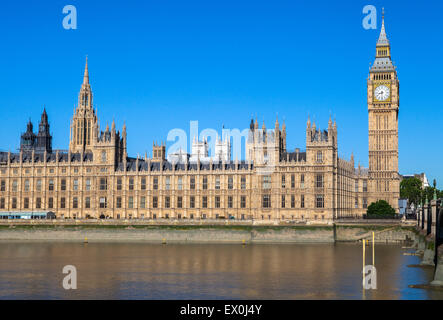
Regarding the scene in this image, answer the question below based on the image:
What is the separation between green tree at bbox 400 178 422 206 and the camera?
166500mm

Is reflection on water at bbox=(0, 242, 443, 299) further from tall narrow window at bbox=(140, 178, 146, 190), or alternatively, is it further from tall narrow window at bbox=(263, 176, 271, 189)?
tall narrow window at bbox=(140, 178, 146, 190)

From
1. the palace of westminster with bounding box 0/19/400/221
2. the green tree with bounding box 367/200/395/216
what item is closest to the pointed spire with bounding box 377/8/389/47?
the palace of westminster with bounding box 0/19/400/221

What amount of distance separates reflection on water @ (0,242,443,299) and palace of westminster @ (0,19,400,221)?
27.0m

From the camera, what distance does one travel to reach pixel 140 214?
130 m

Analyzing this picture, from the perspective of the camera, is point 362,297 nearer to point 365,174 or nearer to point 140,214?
point 140,214

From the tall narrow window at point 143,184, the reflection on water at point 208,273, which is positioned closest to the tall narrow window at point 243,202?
the tall narrow window at point 143,184

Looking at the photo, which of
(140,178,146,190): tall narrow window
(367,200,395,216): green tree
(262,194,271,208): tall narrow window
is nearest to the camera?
(262,194,271,208): tall narrow window

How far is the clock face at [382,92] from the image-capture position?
138625 millimetres

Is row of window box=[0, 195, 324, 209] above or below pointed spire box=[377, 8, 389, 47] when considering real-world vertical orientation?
below

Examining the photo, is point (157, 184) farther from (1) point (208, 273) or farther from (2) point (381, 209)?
(1) point (208, 273)

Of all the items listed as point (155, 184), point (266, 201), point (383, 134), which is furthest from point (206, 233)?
point (383, 134)

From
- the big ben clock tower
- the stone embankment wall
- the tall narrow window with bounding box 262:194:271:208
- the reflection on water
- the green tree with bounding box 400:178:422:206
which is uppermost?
the big ben clock tower
